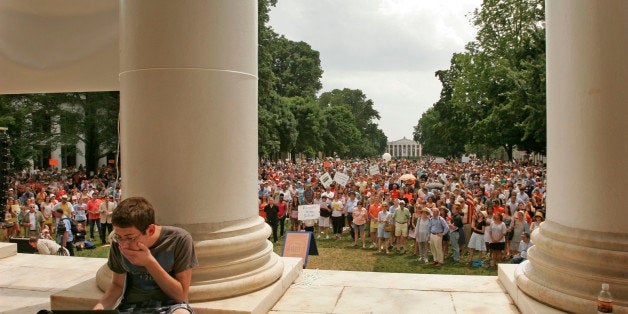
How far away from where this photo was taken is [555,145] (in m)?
4.49

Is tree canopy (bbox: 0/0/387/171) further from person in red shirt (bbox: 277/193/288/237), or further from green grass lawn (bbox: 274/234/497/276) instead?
green grass lawn (bbox: 274/234/497/276)

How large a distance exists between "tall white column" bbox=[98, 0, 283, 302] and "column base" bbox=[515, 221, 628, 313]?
2.66 meters

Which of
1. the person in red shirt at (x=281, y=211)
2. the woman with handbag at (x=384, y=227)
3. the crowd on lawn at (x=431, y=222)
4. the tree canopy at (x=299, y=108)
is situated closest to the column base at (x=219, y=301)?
the crowd on lawn at (x=431, y=222)

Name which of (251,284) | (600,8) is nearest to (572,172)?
(600,8)

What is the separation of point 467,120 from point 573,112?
164 ft

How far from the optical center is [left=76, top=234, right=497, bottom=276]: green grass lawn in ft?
45.0

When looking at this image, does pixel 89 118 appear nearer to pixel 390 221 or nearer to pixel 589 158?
pixel 390 221

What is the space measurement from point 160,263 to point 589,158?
3.44 metres

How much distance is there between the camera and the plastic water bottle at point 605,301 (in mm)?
3740

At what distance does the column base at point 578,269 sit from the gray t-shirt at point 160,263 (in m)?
3.01

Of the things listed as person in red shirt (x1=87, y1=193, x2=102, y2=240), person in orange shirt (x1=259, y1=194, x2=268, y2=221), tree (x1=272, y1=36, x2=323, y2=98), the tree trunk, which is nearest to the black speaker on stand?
person in red shirt (x1=87, y1=193, x2=102, y2=240)

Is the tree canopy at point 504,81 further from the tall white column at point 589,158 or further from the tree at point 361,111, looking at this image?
the tree at point 361,111

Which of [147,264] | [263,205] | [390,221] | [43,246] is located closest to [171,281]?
[147,264]

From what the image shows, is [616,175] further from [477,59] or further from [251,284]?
[477,59]
